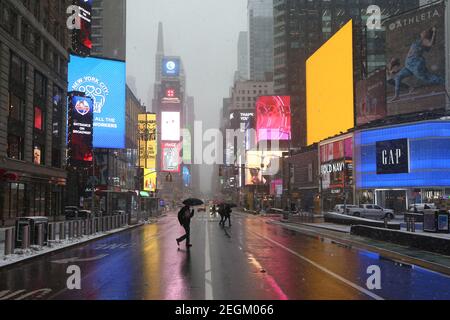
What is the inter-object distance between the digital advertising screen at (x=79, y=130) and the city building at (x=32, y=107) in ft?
6.69

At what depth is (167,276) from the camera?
1320 cm

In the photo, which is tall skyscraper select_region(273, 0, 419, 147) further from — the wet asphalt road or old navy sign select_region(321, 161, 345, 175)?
the wet asphalt road

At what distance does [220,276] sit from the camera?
43.1 feet

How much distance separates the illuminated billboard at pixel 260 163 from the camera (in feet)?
461

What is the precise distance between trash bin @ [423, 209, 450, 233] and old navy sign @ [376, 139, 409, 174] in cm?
4851

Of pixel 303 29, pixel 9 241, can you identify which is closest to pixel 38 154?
pixel 9 241

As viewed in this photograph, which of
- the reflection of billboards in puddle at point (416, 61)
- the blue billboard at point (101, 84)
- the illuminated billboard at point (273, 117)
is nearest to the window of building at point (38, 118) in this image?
the blue billboard at point (101, 84)

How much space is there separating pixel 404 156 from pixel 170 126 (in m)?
106

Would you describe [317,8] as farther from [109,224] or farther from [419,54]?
[109,224]

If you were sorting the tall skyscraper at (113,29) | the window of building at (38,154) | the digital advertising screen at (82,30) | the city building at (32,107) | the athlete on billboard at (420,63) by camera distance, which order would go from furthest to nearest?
the tall skyscraper at (113,29)
the athlete on billboard at (420,63)
the digital advertising screen at (82,30)
the window of building at (38,154)
the city building at (32,107)

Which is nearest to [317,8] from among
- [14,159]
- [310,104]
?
[310,104]

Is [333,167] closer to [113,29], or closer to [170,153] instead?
[113,29]

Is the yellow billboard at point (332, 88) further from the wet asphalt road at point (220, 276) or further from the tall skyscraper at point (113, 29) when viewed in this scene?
the wet asphalt road at point (220, 276)
